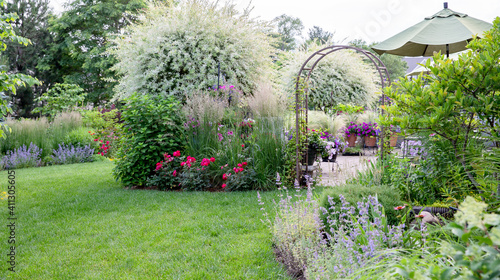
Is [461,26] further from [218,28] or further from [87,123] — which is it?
[87,123]

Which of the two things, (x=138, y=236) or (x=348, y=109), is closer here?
(x=138, y=236)

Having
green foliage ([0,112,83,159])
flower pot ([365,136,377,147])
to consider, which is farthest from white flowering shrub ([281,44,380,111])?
green foliage ([0,112,83,159])

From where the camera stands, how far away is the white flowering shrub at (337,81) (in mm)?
11188

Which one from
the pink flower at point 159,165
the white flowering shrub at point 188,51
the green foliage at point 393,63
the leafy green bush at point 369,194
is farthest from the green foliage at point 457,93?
the green foliage at point 393,63

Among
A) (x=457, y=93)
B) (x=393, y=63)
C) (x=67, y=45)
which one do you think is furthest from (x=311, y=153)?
(x=393, y=63)

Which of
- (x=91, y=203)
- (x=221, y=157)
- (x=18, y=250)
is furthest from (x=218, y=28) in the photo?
(x=18, y=250)

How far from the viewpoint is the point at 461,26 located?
425cm

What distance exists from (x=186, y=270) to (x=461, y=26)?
4394 mm

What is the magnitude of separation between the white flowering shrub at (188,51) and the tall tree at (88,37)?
41.6ft

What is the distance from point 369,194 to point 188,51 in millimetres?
5028

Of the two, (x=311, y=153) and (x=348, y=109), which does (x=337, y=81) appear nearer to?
(x=348, y=109)

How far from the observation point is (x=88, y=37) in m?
18.1

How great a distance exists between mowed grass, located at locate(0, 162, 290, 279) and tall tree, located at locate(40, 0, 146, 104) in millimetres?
15322

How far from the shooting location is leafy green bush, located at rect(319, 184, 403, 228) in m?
2.54
